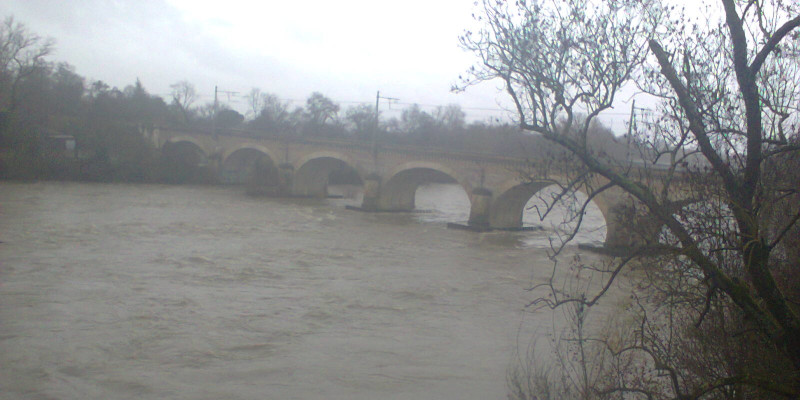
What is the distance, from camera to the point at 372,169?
25734 mm

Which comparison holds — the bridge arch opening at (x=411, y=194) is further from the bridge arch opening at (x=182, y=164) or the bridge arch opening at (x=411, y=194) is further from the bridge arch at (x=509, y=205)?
the bridge arch opening at (x=182, y=164)

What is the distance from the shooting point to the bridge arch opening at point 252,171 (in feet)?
100

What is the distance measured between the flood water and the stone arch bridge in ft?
6.99

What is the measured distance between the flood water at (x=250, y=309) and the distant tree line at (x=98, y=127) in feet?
11.6

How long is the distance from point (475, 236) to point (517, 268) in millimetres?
5578

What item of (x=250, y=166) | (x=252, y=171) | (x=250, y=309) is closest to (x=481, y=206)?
(x=250, y=309)

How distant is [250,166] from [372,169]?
32.5 feet

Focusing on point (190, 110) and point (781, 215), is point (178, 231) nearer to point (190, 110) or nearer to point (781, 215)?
point (781, 215)

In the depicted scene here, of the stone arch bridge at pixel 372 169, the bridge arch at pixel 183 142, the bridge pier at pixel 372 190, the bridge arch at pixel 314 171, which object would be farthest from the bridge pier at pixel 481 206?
the bridge arch at pixel 183 142

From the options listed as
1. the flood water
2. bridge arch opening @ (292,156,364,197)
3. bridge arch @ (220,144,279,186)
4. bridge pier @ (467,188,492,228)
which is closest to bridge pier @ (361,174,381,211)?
bridge arch opening @ (292,156,364,197)

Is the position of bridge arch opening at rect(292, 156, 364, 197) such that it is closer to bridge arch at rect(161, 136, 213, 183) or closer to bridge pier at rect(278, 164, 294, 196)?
bridge pier at rect(278, 164, 294, 196)

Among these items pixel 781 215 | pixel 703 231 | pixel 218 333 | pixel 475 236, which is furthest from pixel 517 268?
pixel 703 231

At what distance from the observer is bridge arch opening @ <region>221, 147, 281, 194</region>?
30.6 m

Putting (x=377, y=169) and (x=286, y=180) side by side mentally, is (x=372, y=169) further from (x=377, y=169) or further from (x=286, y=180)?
(x=286, y=180)
